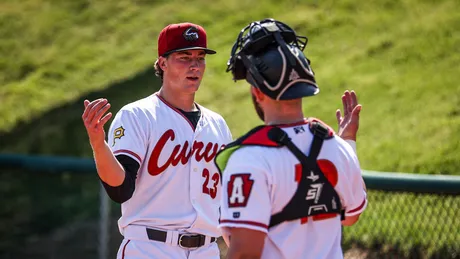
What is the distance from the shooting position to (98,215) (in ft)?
28.9

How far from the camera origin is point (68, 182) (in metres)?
9.30

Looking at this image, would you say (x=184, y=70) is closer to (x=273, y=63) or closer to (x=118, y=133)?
(x=118, y=133)

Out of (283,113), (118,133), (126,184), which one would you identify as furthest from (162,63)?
(283,113)

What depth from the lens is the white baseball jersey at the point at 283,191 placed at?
276 centimetres

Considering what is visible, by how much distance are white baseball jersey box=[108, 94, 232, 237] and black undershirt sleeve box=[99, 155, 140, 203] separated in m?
0.05

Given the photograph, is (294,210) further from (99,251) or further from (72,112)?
(72,112)

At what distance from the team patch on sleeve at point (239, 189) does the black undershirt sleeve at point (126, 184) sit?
1208mm

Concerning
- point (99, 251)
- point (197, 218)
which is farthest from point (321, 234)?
point (99, 251)

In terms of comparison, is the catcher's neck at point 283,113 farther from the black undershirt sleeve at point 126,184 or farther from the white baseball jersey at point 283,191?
the black undershirt sleeve at point 126,184

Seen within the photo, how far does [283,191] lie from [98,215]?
247 inches

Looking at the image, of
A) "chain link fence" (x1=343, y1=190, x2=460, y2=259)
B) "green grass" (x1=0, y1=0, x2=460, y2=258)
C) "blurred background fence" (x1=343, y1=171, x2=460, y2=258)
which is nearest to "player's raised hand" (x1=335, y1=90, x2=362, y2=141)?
"blurred background fence" (x1=343, y1=171, x2=460, y2=258)

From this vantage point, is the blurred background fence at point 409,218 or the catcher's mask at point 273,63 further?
the blurred background fence at point 409,218

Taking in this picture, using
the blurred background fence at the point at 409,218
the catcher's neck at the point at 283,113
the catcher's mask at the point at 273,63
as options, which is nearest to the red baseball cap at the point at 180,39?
the catcher's mask at the point at 273,63

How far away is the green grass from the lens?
858 cm
